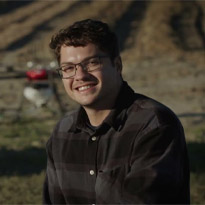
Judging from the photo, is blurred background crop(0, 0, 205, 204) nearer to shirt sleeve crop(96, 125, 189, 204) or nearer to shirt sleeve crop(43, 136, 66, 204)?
shirt sleeve crop(43, 136, 66, 204)

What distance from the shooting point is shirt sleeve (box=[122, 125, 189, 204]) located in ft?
6.14

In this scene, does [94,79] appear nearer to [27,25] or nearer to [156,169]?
[156,169]

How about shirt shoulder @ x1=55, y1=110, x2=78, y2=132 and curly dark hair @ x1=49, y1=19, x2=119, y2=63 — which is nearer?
curly dark hair @ x1=49, y1=19, x2=119, y2=63

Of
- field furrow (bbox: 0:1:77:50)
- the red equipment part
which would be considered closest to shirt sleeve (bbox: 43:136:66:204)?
the red equipment part

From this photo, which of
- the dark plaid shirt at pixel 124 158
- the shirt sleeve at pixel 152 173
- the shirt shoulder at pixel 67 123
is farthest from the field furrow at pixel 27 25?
the shirt sleeve at pixel 152 173

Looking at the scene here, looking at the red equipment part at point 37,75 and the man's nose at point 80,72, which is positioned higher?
the man's nose at point 80,72

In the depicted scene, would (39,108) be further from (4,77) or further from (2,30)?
(2,30)

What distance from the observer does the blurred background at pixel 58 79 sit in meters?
6.08

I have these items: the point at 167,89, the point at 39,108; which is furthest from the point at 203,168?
the point at 167,89

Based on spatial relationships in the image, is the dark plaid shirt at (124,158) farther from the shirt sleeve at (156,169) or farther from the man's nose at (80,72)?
the man's nose at (80,72)

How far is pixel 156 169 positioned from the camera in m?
1.87

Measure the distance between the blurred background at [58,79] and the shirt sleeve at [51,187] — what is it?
2.65 m

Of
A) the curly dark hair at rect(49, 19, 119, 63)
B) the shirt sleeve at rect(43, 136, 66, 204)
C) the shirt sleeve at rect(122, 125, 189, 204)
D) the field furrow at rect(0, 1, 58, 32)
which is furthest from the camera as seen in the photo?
the field furrow at rect(0, 1, 58, 32)

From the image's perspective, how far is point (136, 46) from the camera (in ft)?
61.6
